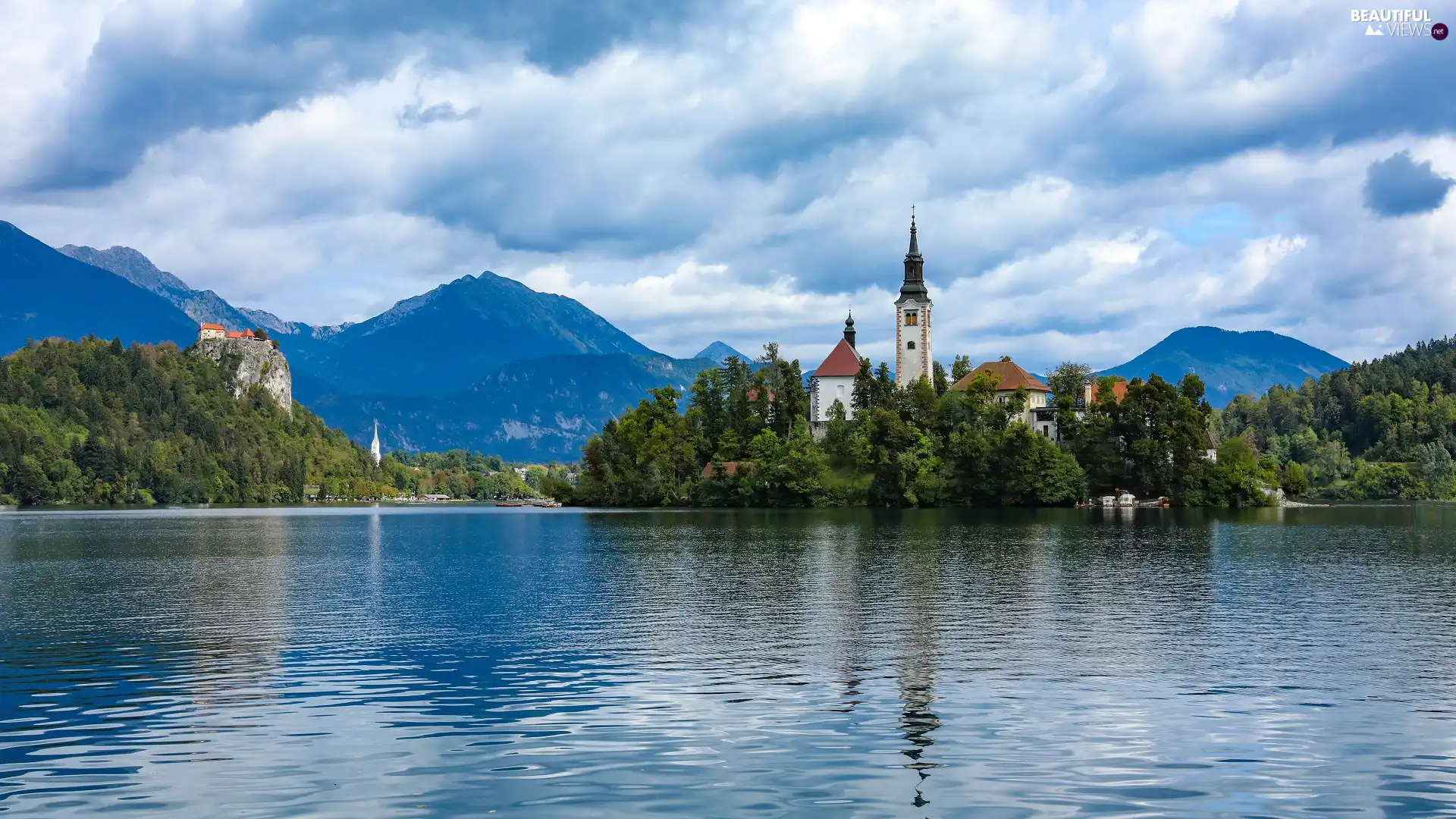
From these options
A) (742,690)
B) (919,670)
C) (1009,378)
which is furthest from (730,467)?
(742,690)

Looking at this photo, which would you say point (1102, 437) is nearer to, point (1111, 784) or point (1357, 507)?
point (1357, 507)

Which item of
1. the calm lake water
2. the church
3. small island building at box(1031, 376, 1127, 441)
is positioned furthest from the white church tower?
the calm lake water

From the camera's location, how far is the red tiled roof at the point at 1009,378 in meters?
155

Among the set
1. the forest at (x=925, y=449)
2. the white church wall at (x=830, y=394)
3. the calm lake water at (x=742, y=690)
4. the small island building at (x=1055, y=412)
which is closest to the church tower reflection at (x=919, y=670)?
the calm lake water at (x=742, y=690)

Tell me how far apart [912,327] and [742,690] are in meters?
138

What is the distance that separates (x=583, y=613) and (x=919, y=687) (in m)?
17.8

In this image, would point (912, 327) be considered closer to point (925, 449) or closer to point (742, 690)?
point (925, 449)

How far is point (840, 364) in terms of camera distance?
167 metres

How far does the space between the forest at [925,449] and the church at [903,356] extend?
13.8 feet

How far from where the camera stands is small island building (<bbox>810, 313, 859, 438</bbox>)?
16575 centimetres

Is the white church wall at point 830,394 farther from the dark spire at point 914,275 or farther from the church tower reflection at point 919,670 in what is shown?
the church tower reflection at point 919,670

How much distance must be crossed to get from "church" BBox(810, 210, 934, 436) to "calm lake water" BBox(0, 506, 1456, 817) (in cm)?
10138

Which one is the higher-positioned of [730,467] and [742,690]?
[730,467]

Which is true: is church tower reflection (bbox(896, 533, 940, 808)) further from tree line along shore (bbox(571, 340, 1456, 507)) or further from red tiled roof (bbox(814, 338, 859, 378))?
red tiled roof (bbox(814, 338, 859, 378))
